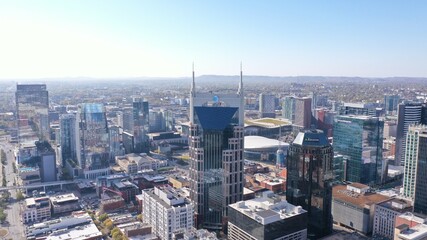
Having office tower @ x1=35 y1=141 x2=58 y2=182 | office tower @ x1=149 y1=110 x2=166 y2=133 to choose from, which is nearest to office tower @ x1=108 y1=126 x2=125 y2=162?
office tower @ x1=35 y1=141 x2=58 y2=182

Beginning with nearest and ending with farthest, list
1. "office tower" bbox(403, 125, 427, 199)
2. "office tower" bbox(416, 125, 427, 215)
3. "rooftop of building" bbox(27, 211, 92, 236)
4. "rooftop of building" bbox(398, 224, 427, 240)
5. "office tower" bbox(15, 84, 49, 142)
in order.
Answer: "rooftop of building" bbox(398, 224, 427, 240) → "rooftop of building" bbox(27, 211, 92, 236) → "office tower" bbox(416, 125, 427, 215) → "office tower" bbox(403, 125, 427, 199) → "office tower" bbox(15, 84, 49, 142)

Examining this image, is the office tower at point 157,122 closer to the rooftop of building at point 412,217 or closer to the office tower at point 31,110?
the office tower at point 31,110

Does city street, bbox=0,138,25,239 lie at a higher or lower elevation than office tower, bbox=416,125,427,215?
lower

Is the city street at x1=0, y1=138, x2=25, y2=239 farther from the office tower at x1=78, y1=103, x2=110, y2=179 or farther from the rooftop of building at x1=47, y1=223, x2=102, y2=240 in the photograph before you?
the office tower at x1=78, y1=103, x2=110, y2=179

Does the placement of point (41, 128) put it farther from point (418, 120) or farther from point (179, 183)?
point (418, 120)

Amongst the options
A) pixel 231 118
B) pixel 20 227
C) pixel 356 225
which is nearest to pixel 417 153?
pixel 356 225

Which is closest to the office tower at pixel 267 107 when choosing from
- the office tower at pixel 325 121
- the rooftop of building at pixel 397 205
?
the office tower at pixel 325 121

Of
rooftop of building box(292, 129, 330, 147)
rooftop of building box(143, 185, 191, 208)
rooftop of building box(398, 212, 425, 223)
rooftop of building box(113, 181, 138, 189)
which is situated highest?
rooftop of building box(292, 129, 330, 147)
